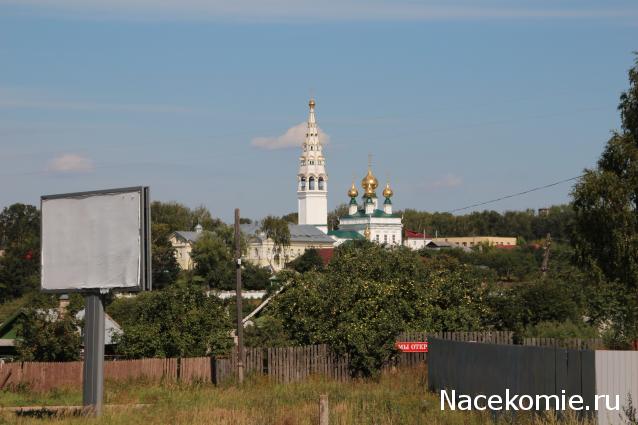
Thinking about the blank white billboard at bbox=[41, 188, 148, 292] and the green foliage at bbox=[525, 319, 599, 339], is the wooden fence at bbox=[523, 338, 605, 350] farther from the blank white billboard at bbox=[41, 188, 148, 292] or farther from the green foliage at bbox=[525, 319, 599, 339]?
the blank white billboard at bbox=[41, 188, 148, 292]

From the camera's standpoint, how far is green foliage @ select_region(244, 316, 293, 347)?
43.2 meters

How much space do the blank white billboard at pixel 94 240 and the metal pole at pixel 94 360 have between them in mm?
633

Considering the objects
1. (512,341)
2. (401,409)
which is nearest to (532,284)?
(512,341)

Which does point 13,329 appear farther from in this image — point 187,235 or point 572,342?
point 187,235

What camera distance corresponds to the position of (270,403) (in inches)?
1075

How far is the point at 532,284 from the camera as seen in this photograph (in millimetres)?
52125

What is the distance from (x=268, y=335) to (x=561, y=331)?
11.1 m

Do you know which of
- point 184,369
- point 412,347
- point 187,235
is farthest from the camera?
point 187,235

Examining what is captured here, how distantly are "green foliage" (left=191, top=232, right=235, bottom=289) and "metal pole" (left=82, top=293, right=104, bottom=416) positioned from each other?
327 feet

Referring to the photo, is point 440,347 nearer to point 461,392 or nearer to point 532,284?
point 461,392

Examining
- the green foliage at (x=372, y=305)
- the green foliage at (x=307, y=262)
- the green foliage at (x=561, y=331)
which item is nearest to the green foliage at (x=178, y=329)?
the green foliage at (x=372, y=305)

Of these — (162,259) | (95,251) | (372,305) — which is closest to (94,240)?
(95,251)

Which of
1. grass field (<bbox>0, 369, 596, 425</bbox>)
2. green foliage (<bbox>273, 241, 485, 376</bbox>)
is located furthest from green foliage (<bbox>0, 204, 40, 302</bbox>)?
grass field (<bbox>0, 369, 596, 425</bbox>)

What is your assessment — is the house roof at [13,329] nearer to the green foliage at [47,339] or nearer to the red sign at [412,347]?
the green foliage at [47,339]
